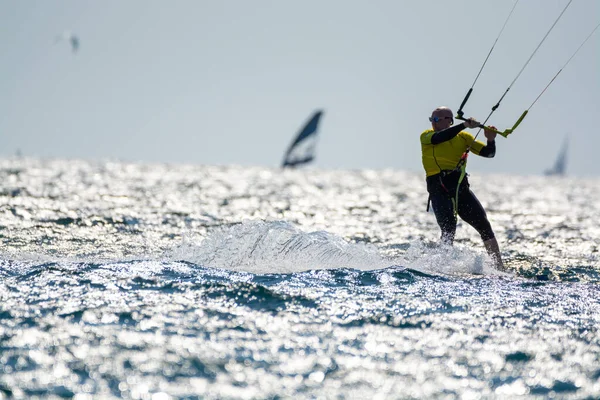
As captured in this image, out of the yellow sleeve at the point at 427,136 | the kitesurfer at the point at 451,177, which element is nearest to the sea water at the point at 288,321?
the kitesurfer at the point at 451,177

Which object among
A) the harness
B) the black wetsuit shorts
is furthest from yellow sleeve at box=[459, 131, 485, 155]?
the black wetsuit shorts

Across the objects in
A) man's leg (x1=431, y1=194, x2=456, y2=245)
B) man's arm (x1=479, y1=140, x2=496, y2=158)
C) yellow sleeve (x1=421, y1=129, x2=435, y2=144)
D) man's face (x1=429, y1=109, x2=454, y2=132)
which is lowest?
man's leg (x1=431, y1=194, x2=456, y2=245)

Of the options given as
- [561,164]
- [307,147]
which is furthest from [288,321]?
[561,164]

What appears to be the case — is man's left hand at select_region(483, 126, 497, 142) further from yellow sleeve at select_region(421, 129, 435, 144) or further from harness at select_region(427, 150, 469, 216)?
yellow sleeve at select_region(421, 129, 435, 144)

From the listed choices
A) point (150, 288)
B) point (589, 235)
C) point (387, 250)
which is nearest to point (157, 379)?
point (150, 288)

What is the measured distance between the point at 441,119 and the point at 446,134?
551mm

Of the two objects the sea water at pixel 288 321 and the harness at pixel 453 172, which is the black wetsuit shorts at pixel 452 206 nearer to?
the harness at pixel 453 172

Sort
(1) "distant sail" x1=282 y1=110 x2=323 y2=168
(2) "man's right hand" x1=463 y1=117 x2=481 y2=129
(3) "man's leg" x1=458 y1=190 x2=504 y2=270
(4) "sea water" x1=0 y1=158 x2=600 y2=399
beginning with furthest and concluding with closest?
1. (1) "distant sail" x1=282 y1=110 x2=323 y2=168
2. (3) "man's leg" x1=458 y1=190 x2=504 y2=270
3. (2) "man's right hand" x1=463 y1=117 x2=481 y2=129
4. (4) "sea water" x1=0 y1=158 x2=600 y2=399

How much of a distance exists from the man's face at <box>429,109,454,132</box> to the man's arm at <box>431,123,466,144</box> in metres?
0.33

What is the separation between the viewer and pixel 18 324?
16.5 ft

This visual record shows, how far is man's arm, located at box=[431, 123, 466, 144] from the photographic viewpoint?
28.9ft

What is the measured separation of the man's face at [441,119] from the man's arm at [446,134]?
33 centimetres

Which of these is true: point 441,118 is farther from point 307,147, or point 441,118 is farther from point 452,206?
point 307,147

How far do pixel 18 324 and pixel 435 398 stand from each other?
299 cm
